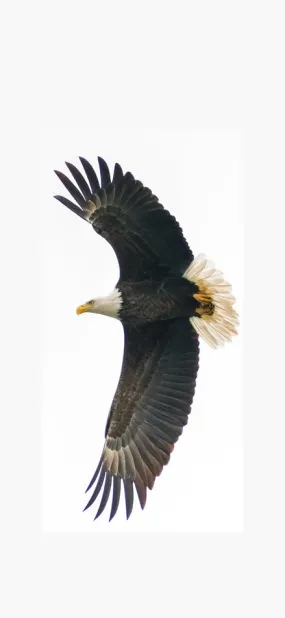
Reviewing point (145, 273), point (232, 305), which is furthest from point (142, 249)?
point (232, 305)

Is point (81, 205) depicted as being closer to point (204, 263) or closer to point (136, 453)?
point (204, 263)

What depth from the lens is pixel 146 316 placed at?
8812 mm

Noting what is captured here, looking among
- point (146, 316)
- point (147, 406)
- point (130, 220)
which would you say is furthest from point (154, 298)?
point (147, 406)

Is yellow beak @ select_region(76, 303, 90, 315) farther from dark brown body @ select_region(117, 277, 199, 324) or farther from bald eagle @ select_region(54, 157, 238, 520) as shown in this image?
dark brown body @ select_region(117, 277, 199, 324)

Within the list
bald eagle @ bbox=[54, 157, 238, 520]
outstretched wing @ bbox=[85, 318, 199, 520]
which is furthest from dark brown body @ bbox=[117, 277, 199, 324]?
outstretched wing @ bbox=[85, 318, 199, 520]

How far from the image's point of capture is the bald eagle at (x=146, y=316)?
8469mm

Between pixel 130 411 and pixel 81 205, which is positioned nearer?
pixel 81 205

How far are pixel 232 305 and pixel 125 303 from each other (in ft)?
2.61

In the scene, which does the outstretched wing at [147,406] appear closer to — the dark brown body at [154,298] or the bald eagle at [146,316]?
the bald eagle at [146,316]

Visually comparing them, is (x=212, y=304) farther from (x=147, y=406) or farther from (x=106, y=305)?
(x=147, y=406)

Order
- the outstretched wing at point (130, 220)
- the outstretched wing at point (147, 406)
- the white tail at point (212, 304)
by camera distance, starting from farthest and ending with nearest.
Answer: the outstretched wing at point (147, 406) < the white tail at point (212, 304) < the outstretched wing at point (130, 220)

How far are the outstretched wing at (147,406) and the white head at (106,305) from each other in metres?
0.27

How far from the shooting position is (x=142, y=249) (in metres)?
8.67

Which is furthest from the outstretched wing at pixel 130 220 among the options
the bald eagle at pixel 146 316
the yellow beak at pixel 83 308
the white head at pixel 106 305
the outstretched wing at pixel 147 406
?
the outstretched wing at pixel 147 406
